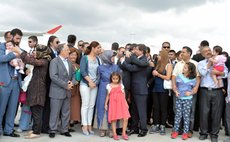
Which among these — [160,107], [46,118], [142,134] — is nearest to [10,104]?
[46,118]

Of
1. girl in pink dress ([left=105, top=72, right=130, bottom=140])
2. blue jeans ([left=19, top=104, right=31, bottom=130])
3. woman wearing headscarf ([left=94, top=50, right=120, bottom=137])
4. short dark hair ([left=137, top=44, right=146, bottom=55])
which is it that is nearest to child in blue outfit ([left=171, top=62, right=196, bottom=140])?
short dark hair ([left=137, top=44, right=146, bottom=55])

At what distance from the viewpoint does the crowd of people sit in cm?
501

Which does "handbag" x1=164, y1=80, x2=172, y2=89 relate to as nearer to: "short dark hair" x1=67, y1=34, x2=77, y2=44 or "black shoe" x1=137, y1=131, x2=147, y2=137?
"black shoe" x1=137, y1=131, x2=147, y2=137

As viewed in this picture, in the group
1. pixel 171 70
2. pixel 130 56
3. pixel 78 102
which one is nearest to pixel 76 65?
pixel 78 102

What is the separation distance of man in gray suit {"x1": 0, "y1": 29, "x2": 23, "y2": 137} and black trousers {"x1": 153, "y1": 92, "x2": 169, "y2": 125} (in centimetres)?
268

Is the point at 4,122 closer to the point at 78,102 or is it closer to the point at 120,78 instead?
the point at 78,102

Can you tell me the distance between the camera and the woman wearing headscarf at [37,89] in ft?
16.2

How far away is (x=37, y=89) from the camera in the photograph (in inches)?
196

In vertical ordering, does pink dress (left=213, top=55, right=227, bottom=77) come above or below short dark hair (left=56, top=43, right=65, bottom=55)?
below

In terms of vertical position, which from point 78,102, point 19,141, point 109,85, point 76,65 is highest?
point 76,65

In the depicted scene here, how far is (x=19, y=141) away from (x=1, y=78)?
1125mm

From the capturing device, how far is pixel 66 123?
5.26m

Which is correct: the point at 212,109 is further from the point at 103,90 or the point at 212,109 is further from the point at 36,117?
the point at 36,117

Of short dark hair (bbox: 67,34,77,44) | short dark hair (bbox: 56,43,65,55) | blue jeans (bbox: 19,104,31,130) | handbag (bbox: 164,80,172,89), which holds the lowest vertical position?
blue jeans (bbox: 19,104,31,130)
